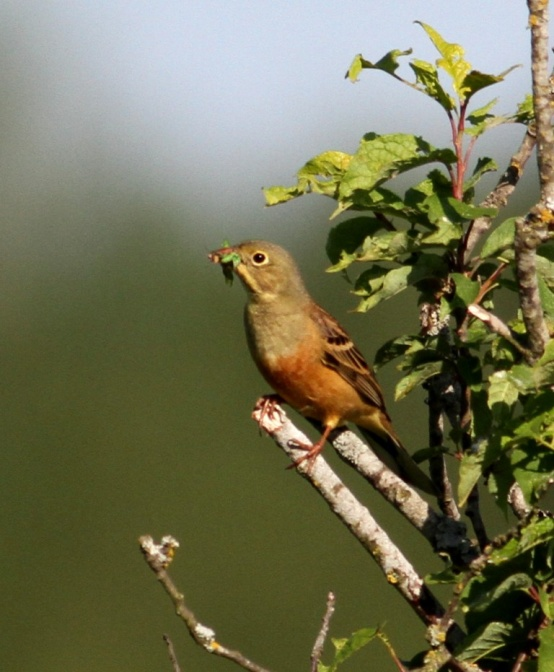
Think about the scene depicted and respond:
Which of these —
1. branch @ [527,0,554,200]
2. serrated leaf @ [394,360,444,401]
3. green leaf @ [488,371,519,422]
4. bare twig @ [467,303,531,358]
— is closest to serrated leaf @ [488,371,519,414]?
green leaf @ [488,371,519,422]

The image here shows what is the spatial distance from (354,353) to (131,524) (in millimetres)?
14828

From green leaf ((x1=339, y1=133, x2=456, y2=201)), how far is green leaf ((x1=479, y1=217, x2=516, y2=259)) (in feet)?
1.17

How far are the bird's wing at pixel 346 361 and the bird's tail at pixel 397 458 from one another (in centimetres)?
20

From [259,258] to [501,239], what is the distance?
3.18 meters

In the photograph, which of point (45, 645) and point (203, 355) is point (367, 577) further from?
point (203, 355)

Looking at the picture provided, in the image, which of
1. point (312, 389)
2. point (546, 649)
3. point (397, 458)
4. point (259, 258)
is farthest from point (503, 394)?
point (259, 258)

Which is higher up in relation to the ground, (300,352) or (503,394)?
(300,352)

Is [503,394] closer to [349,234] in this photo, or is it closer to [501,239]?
[501,239]

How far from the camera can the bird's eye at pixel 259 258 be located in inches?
297

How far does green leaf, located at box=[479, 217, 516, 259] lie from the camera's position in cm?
447

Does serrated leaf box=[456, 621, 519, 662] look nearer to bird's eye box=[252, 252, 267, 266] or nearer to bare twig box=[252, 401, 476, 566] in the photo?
bare twig box=[252, 401, 476, 566]

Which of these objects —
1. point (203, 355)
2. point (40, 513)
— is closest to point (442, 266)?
point (40, 513)

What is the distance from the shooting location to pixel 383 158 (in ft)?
15.3

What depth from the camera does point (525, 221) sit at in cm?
394
